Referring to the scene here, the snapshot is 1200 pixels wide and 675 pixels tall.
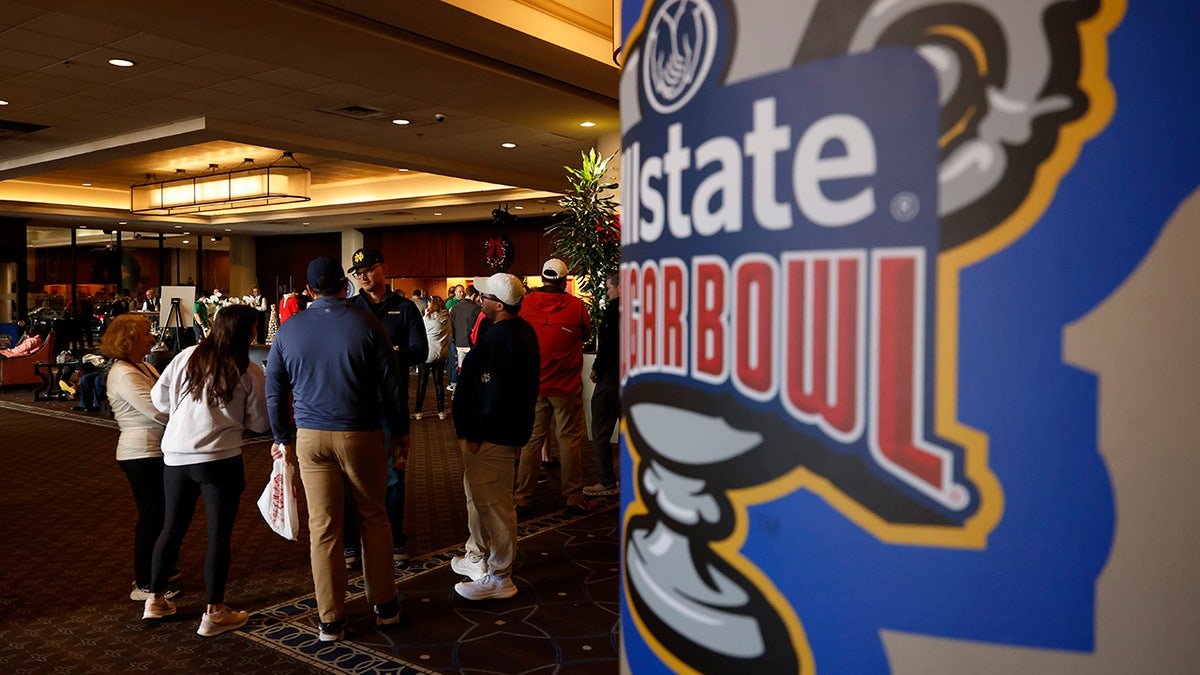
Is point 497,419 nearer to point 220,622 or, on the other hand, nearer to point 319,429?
point 319,429

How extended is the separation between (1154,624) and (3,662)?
13.1ft

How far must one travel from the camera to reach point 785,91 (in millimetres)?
1143

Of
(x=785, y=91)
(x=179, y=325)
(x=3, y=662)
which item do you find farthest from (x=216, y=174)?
(x=785, y=91)

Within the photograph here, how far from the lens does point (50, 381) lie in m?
12.6

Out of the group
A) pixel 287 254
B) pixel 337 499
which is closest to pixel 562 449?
pixel 337 499

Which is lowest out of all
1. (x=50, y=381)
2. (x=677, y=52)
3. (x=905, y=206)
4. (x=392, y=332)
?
(x=50, y=381)

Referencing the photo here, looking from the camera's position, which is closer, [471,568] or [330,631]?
[330,631]

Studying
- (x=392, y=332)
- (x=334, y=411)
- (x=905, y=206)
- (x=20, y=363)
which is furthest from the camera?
(x=20, y=363)

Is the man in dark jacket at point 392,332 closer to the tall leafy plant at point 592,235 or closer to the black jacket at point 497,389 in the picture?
the black jacket at point 497,389

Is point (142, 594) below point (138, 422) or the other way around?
below

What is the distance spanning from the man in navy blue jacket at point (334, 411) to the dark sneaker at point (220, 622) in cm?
41

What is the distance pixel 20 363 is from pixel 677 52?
49.8 feet

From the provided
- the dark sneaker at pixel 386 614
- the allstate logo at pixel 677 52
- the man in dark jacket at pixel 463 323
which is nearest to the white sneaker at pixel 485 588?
the dark sneaker at pixel 386 614

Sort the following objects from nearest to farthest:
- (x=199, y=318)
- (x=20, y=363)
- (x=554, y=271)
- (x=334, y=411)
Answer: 1. (x=334, y=411)
2. (x=554, y=271)
3. (x=199, y=318)
4. (x=20, y=363)
